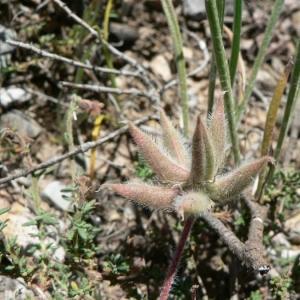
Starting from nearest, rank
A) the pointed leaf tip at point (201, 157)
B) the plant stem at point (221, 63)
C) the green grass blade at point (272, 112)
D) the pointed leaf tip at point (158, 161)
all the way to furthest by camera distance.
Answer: the pointed leaf tip at point (201, 157), the pointed leaf tip at point (158, 161), the plant stem at point (221, 63), the green grass blade at point (272, 112)

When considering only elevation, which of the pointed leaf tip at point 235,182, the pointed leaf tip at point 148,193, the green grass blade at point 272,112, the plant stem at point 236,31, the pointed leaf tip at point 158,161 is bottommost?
the pointed leaf tip at point 235,182

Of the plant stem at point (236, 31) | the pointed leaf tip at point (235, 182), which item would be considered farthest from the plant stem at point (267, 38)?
the pointed leaf tip at point (235, 182)

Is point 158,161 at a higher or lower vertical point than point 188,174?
higher

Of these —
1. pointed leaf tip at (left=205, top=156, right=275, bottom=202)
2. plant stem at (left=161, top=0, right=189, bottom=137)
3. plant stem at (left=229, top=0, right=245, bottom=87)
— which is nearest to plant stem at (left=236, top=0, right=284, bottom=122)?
plant stem at (left=229, top=0, right=245, bottom=87)

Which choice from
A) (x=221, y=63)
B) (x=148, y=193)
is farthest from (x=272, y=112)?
(x=148, y=193)

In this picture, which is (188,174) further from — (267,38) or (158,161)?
(267,38)

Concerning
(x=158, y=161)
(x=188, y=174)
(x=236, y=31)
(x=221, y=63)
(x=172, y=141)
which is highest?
(x=236, y=31)

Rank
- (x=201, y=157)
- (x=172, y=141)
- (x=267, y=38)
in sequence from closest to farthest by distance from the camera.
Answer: (x=201, y=157) < (x=172, y=141) < (x=267, y=38)

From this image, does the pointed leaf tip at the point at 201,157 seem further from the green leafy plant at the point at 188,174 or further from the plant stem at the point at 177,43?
the plant stem at the point at 177,43

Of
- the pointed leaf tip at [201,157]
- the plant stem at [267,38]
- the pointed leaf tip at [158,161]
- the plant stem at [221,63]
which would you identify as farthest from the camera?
the plant stem at [267,38]

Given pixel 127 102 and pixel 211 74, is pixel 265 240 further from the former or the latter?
pixel 127 102
